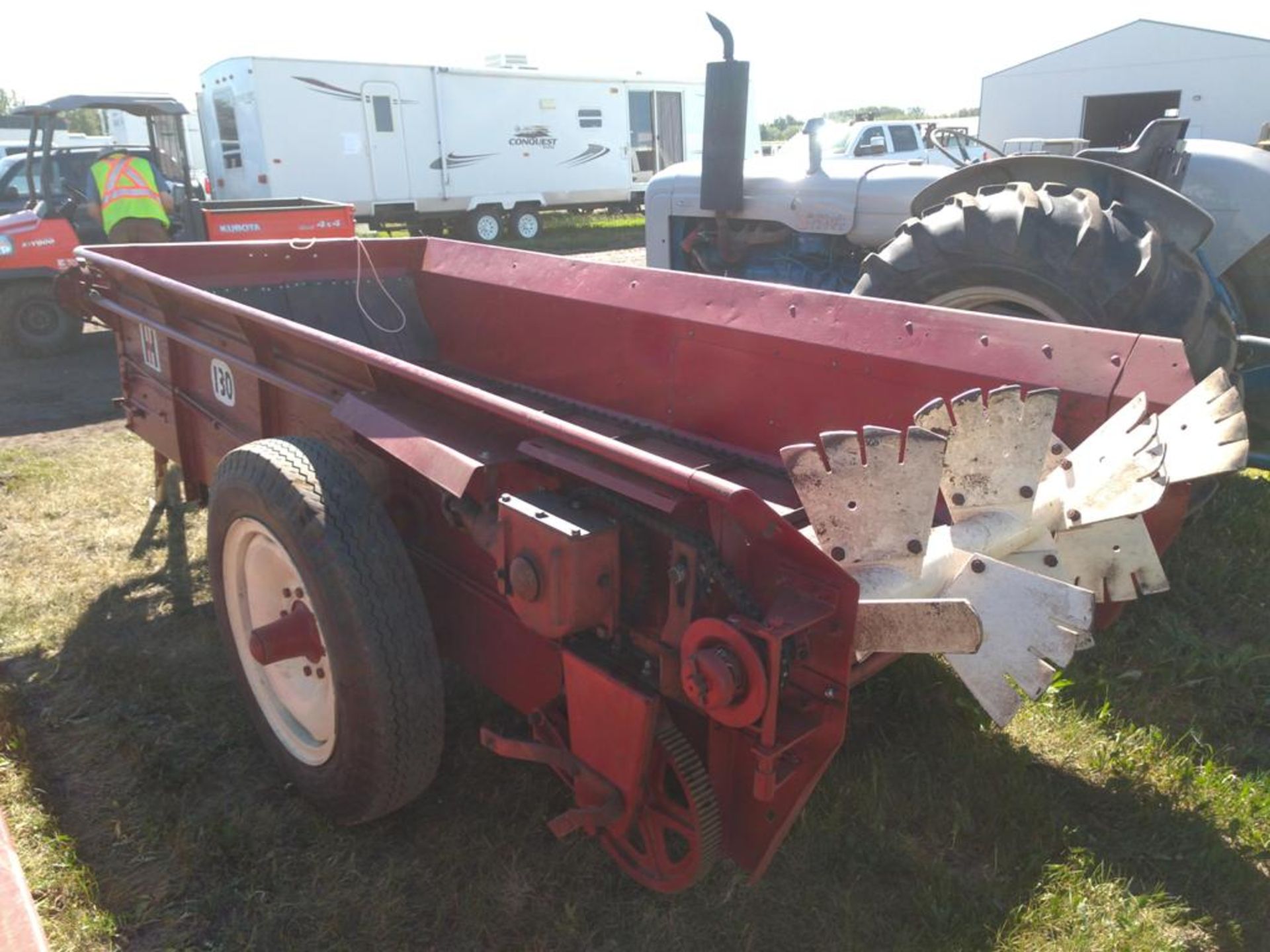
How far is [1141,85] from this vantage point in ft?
59.7

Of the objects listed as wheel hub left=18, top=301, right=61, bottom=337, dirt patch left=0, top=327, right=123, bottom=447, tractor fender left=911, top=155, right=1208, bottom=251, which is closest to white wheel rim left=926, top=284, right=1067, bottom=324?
tractor fender left=911, top=155, right=1208, bottom=251

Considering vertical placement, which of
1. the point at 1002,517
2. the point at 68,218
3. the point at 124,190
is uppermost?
the point at 124,190

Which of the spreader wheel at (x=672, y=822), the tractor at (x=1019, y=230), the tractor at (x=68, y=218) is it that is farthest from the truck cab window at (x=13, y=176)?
the spreader wheel at (x=672, y=822)

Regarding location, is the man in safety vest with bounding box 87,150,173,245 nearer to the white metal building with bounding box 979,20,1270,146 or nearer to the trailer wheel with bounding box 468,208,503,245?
the trailer wheel with bounding box 468,208,503,245

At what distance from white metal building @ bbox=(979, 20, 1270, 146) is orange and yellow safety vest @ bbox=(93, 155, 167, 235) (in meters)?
15.3

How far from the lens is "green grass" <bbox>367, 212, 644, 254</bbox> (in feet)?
53.1

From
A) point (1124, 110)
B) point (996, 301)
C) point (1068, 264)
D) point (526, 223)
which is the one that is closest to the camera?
point (1068, 264)

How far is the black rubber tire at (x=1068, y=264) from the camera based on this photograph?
2.82m

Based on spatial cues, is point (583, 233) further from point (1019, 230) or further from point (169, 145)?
point (1019, 230)

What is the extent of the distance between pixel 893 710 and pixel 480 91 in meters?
15.0

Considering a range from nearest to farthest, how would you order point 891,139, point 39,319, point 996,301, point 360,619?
point 360,619, point 996,301, point 39,319, point 891,139

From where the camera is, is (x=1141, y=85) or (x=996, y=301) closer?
(x=996, y=301)

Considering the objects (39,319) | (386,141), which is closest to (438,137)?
(386,141)

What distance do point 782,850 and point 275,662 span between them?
1326 mm
